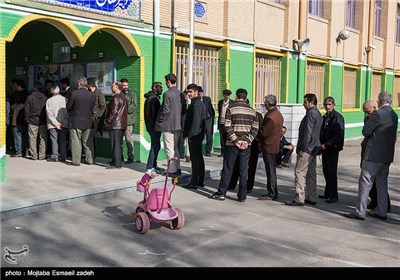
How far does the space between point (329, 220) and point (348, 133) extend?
13677 mm

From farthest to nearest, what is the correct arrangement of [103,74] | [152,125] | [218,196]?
[103,74] < [152,125] < [218,196]

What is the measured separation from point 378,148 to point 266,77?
8910 millimetres

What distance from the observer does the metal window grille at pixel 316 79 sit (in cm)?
1770

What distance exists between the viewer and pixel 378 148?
6695 mm

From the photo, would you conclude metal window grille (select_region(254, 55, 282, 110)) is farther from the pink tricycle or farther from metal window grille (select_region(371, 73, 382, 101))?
the pink tricycle

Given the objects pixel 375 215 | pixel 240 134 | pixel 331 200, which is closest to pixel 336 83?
pixel 331 200

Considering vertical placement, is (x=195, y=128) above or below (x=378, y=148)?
above

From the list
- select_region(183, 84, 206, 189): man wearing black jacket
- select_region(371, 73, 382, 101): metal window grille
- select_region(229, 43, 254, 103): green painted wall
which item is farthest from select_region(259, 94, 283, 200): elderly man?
select_region(371, 73, 382, 101): metal window grille

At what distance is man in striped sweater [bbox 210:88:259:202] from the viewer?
7.77m

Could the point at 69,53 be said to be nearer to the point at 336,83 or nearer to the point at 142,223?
the point at 142,223

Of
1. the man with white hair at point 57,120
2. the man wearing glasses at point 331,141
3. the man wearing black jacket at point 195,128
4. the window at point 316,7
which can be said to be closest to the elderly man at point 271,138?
the man wearing glasses at point 331,141

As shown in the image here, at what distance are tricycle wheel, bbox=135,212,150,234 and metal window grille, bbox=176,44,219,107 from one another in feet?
22.0
